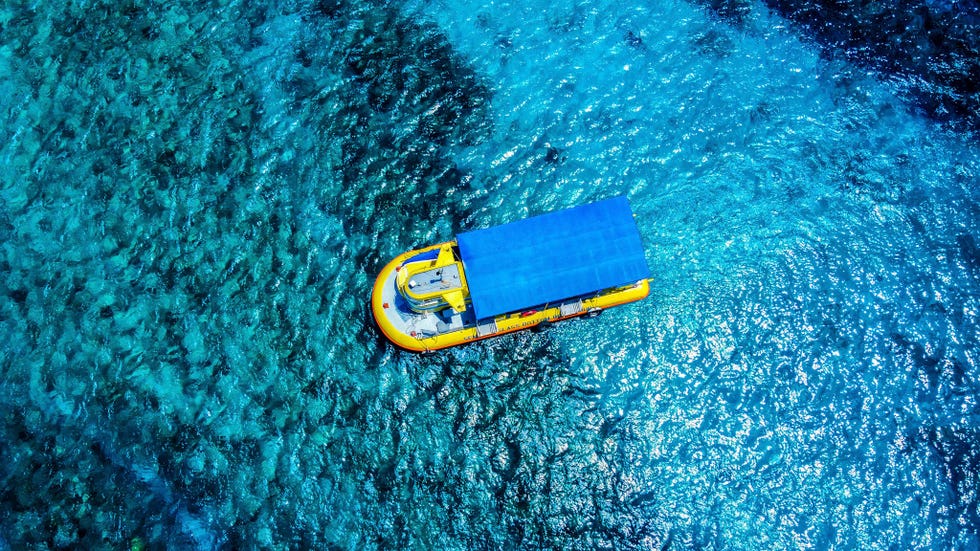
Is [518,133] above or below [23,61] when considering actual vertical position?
below

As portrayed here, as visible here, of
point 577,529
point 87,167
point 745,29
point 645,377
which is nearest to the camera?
point 577,529

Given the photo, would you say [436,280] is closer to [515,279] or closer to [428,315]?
[428,315]

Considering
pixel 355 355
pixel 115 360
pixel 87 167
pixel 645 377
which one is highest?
pixel 87 167

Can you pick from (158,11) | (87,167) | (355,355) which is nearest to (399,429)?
(355,355)

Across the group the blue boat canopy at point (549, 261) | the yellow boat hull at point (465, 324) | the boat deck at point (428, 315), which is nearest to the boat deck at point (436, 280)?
the boat deck at point (428, 315)

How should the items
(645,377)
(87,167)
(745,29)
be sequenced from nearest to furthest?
(645,377), (87,167), (745,29)

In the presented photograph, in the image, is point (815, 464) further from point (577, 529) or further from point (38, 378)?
point (38, 378)

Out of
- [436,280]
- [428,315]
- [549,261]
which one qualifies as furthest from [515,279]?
[428,315]
